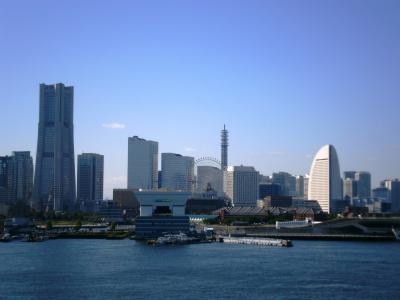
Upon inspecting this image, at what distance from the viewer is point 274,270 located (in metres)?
31.5

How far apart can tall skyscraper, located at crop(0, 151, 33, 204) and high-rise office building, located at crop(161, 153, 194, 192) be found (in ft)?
99.6

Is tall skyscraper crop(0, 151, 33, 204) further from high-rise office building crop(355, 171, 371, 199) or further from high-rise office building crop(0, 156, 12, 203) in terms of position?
high-rise office building crop(355, 171, 371, 199)

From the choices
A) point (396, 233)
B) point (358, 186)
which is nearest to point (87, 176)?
point (358, 186)

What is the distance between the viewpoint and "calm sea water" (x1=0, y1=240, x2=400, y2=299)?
2469 cm

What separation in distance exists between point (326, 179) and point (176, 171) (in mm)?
44713

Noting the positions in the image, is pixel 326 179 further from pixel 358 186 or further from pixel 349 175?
pixel 349 175

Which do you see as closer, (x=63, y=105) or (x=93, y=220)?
(x=93, y=220)

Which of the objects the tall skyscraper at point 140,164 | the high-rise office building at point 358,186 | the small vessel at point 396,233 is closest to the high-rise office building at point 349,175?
the high-rise office building at point 358,186

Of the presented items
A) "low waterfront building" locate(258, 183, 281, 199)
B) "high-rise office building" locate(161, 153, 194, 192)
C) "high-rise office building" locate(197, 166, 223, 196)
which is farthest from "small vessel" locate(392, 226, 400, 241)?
"high-rise office building" locate(197, 166, 223, 196)

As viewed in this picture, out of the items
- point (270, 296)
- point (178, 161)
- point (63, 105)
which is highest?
point (63, 105)

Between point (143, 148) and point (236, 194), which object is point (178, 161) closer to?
A: point (143, 148)

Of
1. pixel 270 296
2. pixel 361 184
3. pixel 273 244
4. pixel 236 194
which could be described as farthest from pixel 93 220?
pixel 361 184

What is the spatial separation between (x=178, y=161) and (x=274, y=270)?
12298cm

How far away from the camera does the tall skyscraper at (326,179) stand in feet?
382
